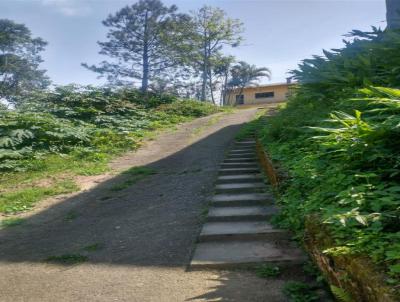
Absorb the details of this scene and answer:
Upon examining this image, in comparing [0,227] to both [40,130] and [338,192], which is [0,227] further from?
[40,130]

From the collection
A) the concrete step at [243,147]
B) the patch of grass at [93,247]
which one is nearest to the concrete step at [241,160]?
the concrete step at [243,147]

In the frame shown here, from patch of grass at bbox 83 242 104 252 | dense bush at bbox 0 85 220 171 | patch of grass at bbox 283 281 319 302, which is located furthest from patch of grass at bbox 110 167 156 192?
patch of grass at bbox 283 281 319 302

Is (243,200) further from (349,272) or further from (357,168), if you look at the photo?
(349,272)

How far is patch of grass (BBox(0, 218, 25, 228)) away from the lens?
18.5 feet

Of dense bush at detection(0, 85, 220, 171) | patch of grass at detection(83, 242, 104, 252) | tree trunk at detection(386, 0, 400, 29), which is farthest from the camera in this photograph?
dense bush at detection(0, 85, 220, 171)

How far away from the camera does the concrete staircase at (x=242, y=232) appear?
364 centimetres

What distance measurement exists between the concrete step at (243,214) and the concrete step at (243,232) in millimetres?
122

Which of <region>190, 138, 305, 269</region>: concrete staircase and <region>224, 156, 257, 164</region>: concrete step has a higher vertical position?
<region>224, 156, 257, 164</region>: concrete step

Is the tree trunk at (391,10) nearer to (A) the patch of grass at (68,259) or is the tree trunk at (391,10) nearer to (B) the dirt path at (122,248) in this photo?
(B) the dirt path at (122,248)

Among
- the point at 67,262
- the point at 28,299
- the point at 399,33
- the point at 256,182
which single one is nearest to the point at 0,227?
the point at 67,262

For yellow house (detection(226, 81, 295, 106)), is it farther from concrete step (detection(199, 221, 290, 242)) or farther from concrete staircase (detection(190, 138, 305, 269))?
concrete step (detection(199, 221, 290, 242))

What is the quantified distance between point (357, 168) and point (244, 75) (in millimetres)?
39838

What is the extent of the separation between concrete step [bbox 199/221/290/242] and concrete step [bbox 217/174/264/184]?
1.93 meters

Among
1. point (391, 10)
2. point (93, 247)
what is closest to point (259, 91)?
point (391, 10)
